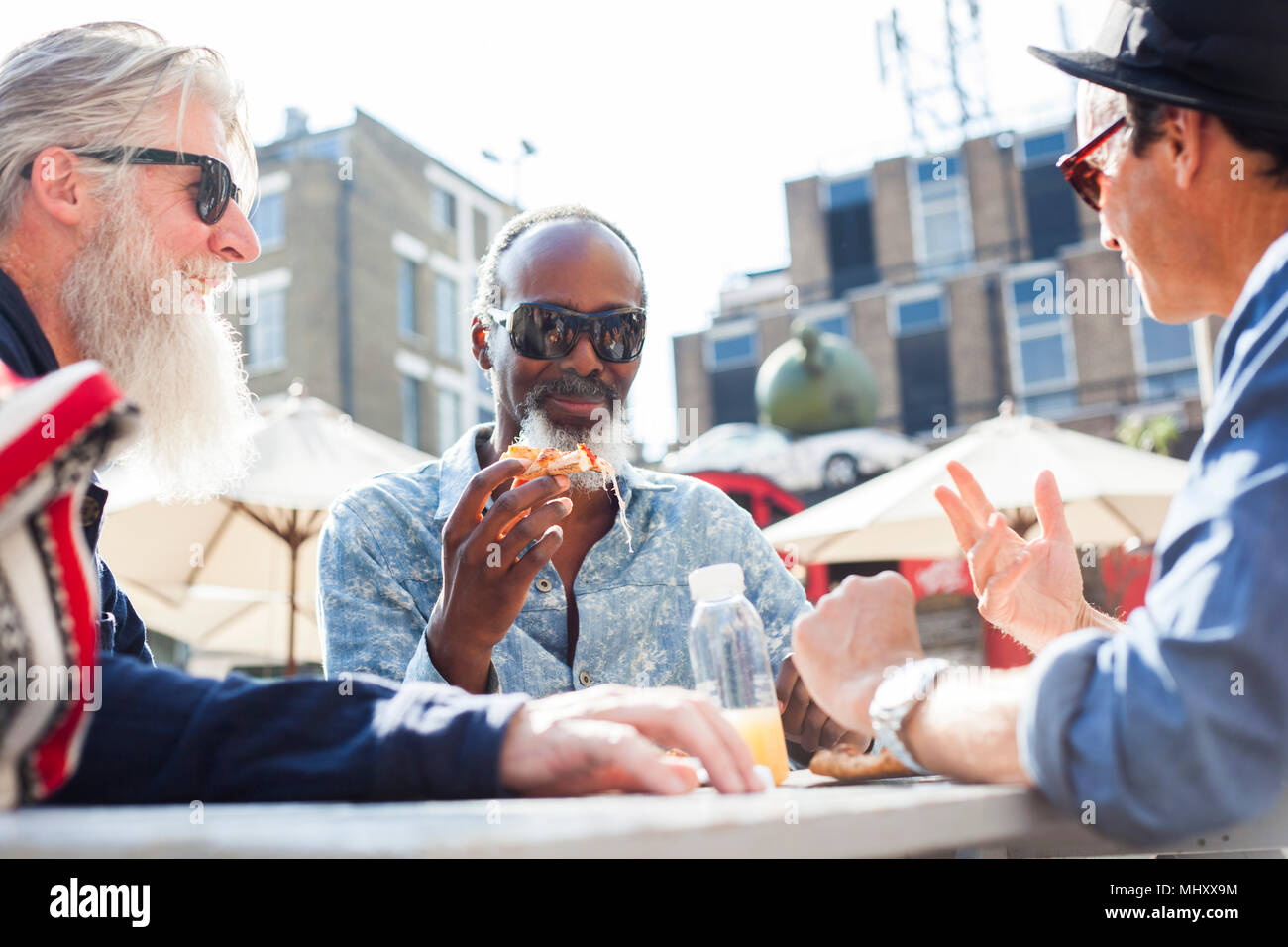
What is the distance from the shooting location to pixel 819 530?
892cm

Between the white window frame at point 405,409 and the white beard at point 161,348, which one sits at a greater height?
the white window frame at point 405,409

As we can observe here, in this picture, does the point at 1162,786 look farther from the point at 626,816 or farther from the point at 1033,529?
the point at 1033,529

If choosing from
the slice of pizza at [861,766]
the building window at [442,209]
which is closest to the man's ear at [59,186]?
the slice of pizza at [861,766]

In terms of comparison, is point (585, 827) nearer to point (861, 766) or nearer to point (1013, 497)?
point (861, 766)

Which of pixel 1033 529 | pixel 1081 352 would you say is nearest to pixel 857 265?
pixel 1081 352

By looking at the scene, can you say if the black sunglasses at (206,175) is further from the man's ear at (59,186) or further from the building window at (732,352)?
the building window at (732,352)

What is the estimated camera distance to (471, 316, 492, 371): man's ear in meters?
3.73

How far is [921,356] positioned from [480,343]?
32.6m

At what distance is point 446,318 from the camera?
3481 cm

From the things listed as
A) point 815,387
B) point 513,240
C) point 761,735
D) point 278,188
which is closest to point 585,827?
point 761,735

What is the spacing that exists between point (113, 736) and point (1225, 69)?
1.62 m

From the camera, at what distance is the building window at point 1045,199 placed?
34188mm

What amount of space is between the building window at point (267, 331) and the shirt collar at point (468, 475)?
93.4ft

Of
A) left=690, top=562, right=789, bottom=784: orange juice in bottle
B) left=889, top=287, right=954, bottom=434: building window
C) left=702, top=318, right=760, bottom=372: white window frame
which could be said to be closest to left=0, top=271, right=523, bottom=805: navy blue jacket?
left=690, top=562, right=789, bottom=784: orange juice in bottle
